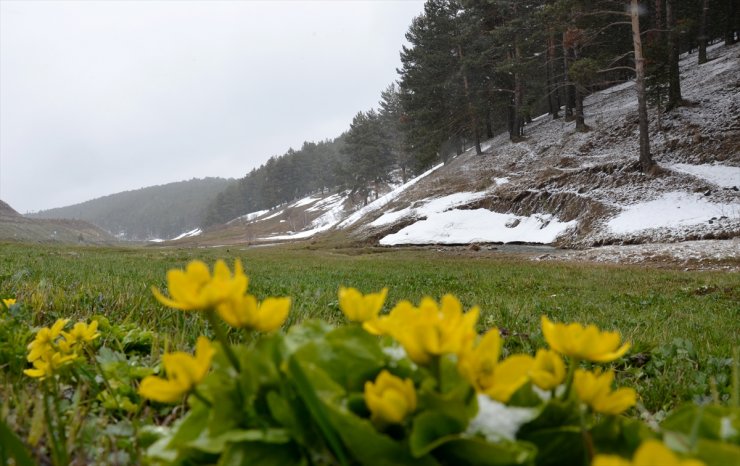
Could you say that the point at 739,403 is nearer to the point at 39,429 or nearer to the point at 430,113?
the point at 39,429

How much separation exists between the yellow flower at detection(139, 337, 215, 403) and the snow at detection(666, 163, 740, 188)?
838 inches

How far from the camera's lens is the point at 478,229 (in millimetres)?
24531

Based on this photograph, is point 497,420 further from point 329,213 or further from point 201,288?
point 329,213

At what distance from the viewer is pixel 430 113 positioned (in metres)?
37.6

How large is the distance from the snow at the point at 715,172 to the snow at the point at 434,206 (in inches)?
424

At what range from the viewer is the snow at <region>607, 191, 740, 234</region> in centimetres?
1573

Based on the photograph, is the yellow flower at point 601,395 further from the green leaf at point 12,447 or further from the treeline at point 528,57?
the treeline at point 528,57

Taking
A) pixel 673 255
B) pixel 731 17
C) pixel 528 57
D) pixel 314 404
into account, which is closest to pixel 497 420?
pixel 314 404

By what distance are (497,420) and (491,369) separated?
0.27 ft

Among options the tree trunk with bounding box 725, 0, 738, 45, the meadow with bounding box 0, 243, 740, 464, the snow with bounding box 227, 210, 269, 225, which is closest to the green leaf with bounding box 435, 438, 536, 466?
the meadow with bounding box 0, 243, 740, 464

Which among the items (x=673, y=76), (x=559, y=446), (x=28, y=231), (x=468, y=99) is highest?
(x=468, y=99)

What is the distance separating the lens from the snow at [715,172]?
16734mm

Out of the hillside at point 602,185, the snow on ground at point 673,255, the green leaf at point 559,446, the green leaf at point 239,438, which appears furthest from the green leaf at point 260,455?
the hillside at point 602,185

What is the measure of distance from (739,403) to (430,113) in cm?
3863
